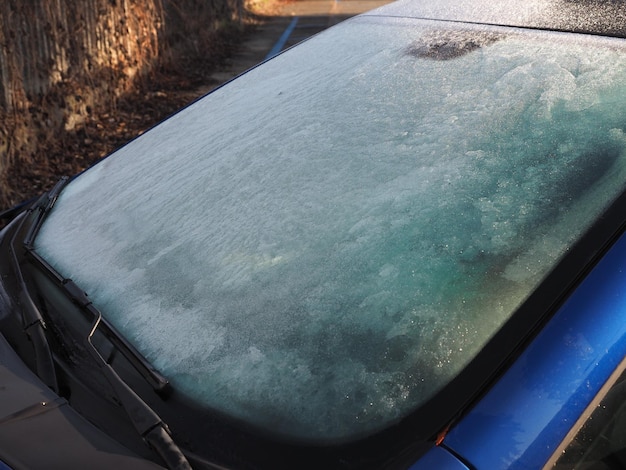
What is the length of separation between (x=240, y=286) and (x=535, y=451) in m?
0.71

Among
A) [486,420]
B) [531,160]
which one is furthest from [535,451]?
[531,160]

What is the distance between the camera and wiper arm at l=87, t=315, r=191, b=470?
134 centimetres

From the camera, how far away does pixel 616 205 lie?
1492 millimetres

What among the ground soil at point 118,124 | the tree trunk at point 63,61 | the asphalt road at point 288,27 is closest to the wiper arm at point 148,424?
the ground soil at point 118,124

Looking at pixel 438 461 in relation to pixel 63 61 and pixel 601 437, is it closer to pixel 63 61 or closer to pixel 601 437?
pixel 601 437

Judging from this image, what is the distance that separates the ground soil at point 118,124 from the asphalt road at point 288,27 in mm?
276

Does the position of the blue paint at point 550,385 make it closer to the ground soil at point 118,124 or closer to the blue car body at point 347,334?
the blue car body at point 347,334

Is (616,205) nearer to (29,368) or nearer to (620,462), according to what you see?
(620,462)

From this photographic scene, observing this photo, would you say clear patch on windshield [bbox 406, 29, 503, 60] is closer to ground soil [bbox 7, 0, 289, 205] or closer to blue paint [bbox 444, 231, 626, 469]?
blue paint [bbox 444, 231, 626, 469]

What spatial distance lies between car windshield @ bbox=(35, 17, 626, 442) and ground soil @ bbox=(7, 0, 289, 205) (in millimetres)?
2363

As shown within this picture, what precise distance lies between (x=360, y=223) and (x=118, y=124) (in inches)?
236

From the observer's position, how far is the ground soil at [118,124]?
19.0 feet

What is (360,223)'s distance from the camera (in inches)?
66.0

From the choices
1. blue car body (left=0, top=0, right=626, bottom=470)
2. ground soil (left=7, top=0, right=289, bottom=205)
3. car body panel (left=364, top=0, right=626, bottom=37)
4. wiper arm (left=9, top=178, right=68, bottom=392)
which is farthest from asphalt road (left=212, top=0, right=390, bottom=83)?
blue car body (left=0, top=0, right=626, bottom=470)
